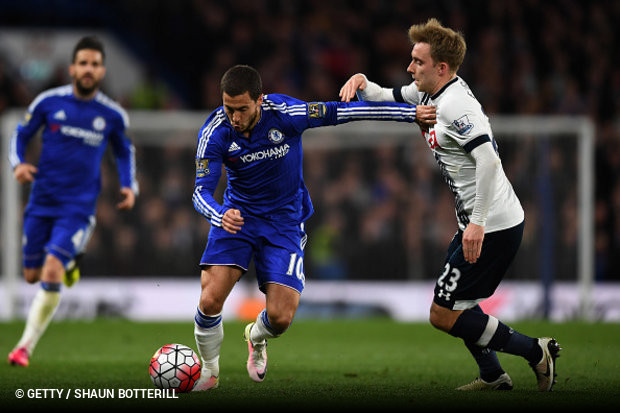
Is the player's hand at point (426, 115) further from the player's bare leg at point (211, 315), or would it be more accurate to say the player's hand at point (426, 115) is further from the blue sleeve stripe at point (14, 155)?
the blue sleeve stripe at point (14, 155)

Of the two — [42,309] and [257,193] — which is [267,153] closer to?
[257,193]

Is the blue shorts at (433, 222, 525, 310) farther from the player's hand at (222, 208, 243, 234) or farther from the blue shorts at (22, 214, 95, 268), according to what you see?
the blue shorts at (22, 214, 95, 268)

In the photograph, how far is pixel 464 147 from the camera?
5492 mm

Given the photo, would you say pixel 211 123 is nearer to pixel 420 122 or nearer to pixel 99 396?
pixel 420 122

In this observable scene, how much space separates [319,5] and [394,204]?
6.52m

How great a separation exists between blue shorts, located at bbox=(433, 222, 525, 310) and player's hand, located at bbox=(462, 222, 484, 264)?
0.20 metres

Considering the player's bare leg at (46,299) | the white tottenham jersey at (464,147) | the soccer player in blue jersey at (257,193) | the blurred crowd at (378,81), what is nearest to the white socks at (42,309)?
the player's bare leg at (46,299)

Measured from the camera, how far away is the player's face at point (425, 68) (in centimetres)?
573

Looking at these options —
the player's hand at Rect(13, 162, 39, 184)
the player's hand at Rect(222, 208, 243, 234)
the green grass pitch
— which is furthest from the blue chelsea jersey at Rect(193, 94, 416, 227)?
the player's hand at Rect(13, 162, 39, 184)

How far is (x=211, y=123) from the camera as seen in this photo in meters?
5.89

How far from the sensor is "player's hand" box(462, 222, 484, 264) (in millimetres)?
Result: 5395

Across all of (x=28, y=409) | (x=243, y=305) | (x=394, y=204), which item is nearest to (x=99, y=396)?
(x=28, y=409)

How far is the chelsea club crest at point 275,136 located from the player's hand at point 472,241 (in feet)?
4.58

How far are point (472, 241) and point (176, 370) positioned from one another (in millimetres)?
2011
